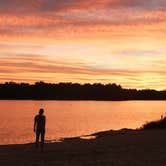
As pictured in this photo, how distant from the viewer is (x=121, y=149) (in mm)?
23594

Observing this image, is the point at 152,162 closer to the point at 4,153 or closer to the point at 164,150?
the point at 164,150

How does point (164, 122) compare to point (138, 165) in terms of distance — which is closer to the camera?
point (138, 165)

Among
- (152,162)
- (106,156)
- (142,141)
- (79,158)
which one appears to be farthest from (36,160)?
(142,141)

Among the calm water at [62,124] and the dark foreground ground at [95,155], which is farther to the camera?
the calm water at [62,124]

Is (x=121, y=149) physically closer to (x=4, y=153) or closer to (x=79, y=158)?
(x=79, y=158)

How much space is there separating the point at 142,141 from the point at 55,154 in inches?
296

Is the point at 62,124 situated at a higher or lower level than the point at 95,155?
higher

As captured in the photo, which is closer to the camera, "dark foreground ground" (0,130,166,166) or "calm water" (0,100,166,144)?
"dark foreground ground" (0,130,166,166)

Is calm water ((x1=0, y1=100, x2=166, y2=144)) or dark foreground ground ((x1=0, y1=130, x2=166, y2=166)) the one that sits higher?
calm water ((x1=0, y1=100, x2=166, y2=144))

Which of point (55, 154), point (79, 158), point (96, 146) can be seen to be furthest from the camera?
point (96, 146)

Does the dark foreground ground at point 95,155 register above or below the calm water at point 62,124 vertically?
below

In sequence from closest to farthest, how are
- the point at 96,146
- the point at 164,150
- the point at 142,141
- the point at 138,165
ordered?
Answer: 1. the point at 138,165
2. the point at 164,150
3. the point at 96,146
4. the point at 142,141

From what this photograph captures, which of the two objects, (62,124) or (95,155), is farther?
(62,124)

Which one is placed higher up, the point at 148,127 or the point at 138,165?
the point at 148,127
